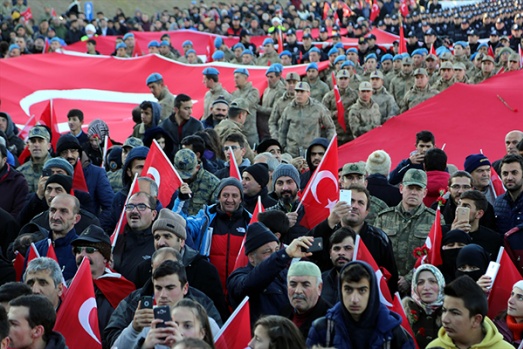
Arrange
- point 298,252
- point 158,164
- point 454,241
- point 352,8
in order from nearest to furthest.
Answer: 1. point 298,252
2. point 454,241
3. point 158,164
4. point 352,8

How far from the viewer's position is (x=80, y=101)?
18.5 meters

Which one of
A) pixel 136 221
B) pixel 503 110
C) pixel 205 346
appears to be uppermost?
pixel 205 346

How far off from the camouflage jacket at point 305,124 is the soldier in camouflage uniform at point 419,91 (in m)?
2.40

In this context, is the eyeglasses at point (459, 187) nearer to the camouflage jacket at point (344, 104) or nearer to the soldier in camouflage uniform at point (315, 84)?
the camouflage jacket at point (344, 104)

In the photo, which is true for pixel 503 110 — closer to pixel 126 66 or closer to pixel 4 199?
pixel 4 199

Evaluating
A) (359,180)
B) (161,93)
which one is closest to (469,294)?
(359,180)

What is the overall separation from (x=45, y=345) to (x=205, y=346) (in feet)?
4.99

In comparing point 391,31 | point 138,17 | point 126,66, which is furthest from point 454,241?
point 138,17

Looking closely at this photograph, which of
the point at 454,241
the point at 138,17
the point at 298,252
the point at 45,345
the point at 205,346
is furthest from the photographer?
the point at 138,17

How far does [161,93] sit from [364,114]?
285 centimetres

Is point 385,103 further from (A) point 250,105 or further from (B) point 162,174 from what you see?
(B) point 162,174

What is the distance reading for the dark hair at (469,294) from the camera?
20.9 ft

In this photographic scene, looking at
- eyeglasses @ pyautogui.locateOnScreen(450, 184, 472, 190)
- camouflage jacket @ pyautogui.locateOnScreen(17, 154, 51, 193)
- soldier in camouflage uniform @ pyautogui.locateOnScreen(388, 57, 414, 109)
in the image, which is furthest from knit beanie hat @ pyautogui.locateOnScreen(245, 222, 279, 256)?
soldier in camouflage uniform @ pyautogui.locateOnScreen(388, 57, 414, 109)

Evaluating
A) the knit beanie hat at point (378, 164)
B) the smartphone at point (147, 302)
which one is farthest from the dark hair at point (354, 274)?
the knit beanie hat at point (378, 164)
